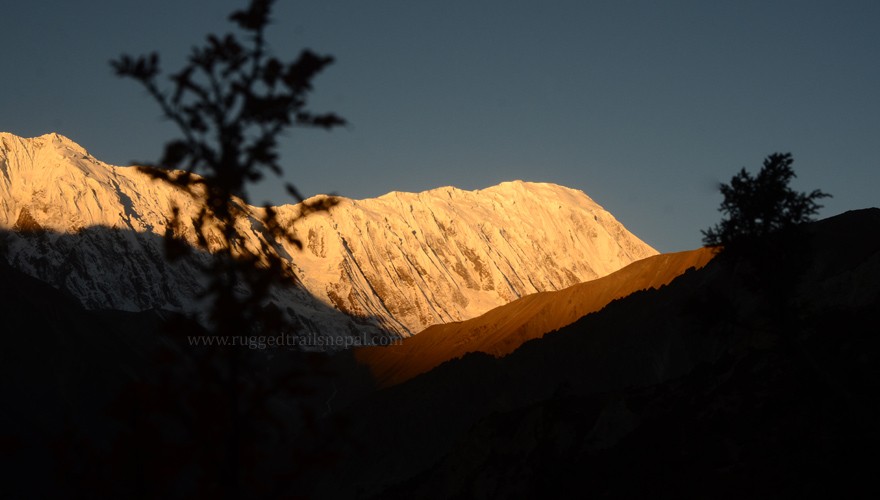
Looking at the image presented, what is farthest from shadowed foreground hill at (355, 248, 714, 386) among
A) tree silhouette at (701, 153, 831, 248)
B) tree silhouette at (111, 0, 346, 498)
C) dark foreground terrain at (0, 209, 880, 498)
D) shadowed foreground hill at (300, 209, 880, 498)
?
tree silhouette at (111, 0, 346, 498)

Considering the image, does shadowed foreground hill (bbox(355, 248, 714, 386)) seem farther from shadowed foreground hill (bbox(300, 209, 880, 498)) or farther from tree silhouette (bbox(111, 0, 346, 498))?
tree silhouette (bbox(111, 0, 346, 498))

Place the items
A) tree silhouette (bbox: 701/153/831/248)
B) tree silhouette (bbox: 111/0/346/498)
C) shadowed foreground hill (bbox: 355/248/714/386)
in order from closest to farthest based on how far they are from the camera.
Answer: tree silhouette (bbox: 111/0/346/498) → tree silhouette (bbox: 701/153/831/248) → shadowed foreground hill (bbox: 355/248/714/386)

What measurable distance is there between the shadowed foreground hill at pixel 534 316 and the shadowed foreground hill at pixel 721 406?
31.2 meters

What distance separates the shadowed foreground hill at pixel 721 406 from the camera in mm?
25609

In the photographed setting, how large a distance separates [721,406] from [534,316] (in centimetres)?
12899

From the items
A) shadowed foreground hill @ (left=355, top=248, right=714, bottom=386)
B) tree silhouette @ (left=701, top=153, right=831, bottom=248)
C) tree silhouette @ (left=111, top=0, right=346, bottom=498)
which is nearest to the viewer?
tree silhouette @ (left=111, top=0, right=346, bottom=498)

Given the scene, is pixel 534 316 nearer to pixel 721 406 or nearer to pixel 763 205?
pixel 721 406

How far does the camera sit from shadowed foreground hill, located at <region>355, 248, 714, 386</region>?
156125 millimetres

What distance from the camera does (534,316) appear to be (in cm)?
16762

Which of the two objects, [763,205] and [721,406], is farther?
[721,406]

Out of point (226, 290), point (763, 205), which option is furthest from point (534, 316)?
point (226, 290)

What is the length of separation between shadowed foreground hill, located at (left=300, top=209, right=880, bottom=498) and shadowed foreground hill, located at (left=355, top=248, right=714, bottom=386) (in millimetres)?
31219

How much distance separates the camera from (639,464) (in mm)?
39844

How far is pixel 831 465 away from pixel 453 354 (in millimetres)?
151199
